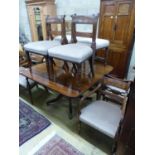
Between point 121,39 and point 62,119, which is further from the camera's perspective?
point 121,39

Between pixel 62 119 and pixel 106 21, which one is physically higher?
pixel 106 21

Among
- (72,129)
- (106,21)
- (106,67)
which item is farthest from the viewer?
(106,21)

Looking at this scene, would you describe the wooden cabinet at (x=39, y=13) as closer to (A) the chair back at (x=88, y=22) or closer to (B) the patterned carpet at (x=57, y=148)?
(A) the chair back at (x=88, y=22)

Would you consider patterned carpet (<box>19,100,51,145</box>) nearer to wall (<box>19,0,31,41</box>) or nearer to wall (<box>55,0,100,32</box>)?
wall (<box>55,0,100,32</box>)

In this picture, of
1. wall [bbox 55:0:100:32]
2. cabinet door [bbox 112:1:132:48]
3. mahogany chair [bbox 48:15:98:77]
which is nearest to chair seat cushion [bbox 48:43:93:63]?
mahogany chair [bbox 48:15:98:77]

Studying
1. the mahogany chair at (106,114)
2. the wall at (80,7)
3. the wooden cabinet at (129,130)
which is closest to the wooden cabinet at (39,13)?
the wall at (80,7)

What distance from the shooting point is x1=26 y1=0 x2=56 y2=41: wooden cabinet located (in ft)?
9.62

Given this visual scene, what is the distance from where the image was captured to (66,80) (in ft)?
6.04

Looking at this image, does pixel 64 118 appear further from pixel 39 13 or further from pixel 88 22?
pixel 39 13
